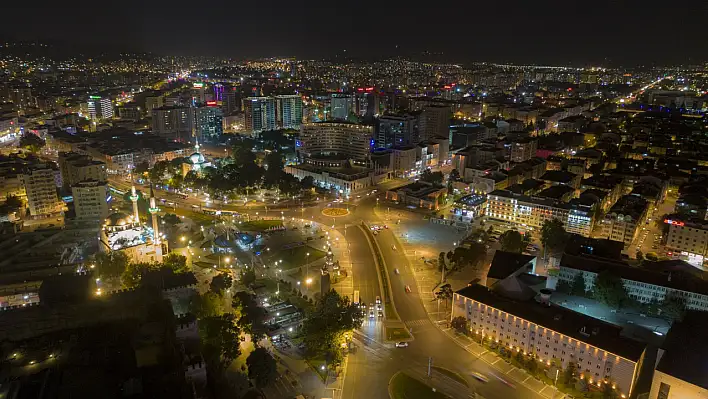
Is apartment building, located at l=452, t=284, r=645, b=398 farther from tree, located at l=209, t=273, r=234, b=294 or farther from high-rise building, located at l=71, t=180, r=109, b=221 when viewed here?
high-rise building, located at l=71, t=180, r=109, b=221

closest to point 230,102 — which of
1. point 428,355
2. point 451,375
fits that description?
point 428,355

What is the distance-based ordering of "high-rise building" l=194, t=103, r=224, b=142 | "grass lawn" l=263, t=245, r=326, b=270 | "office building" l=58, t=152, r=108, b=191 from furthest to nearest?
"high-rise building" l=194, t=103, r=224, b=142 → "office building" l=58, t=152, r=108, b=191 → "grass lawn" l=263, t=245, r=326, b=270

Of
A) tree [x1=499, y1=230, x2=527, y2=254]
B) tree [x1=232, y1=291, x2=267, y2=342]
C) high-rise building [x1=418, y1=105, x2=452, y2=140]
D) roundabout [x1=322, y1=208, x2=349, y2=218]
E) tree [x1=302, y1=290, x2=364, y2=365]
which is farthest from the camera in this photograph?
high-rise building [x1=418, y1=105, x2=452, y2=140]

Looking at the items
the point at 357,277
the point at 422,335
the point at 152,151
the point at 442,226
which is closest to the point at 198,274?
the point at 357,277

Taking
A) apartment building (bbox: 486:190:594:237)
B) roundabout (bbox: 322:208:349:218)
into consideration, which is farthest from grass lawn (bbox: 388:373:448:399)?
roundabout (bbox: 322:208:349:218)

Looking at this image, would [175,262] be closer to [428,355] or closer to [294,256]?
[294,256]
